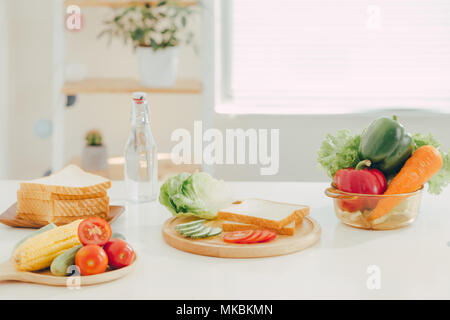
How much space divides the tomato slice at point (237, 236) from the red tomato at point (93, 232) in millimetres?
235

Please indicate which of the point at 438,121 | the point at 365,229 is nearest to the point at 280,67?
the point at 438,121

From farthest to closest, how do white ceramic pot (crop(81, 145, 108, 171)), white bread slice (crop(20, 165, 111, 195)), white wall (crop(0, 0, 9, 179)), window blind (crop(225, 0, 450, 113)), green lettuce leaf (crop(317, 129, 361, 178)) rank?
1. white wall (crop(0, 0, 9, 179))
2. window blind (crop(225, 0, 450, 113))
3. white ceramic pot (crop(81, 145, 108, 171))
4. green lettuce leaf (crop(317, 129, 361, 178))
5. white bread slice (crop(20, 165, 111, 195))

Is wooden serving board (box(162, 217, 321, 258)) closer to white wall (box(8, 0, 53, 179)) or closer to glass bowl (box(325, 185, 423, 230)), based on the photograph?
glass bowl (box(325, 185, 423, 230))

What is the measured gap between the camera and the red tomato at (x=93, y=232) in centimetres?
98

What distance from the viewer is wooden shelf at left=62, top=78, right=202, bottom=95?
9.25ft

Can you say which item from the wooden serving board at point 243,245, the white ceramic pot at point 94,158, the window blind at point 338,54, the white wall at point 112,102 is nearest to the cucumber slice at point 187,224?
the wooden serving board at point 243,245

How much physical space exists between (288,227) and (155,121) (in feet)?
7.63

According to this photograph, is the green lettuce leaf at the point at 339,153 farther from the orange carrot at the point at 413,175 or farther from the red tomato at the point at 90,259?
the red tomato at the point at 90,259

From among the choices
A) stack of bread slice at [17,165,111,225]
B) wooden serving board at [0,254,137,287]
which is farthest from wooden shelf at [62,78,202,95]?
wooden serving board at [0,254,137,287]

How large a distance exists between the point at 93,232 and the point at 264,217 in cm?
36

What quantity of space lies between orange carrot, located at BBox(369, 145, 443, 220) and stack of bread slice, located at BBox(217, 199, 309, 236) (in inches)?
6.7

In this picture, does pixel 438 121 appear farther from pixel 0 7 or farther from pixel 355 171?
pixel 0 7

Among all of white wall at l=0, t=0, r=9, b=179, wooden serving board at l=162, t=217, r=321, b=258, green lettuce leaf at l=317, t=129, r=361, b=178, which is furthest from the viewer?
white wall at l=0, t=0, r=9, b=179

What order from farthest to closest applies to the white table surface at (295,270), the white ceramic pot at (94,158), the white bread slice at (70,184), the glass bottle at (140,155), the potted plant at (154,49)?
1. the white ceramic pot at (94,158)
2. the potted plant at (154,49)
3. the glass bottle at (140,155)
4. the white bread slice at (70,184)
5. the white table surface at (295,270)
